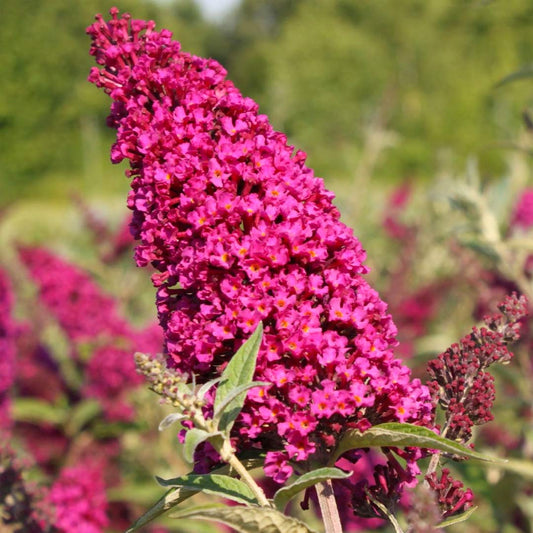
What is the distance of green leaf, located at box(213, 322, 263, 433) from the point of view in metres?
1.07

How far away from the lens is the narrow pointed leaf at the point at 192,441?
1029 mm

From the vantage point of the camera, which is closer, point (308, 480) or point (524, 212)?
point (308, 480)

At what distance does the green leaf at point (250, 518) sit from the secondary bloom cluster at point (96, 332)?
2.49 meters

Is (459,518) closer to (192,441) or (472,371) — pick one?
(472,371)

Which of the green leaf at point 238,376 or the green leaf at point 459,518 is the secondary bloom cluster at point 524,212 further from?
the green leaf at point 238,376

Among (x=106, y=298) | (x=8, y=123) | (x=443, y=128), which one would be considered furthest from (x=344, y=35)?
(x=106, y=298)

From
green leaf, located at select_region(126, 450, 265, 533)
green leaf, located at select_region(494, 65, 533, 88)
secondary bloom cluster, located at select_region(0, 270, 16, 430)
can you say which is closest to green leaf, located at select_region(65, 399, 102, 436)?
secondary bloom cluster, located at select_region(0, 270, 16, 430)

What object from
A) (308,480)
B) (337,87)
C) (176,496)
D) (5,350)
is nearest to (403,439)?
(308,480)

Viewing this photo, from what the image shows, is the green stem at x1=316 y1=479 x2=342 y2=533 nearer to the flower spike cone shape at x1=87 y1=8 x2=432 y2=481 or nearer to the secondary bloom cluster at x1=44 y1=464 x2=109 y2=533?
the flower spike cone shape at x1=87 y1=8 x2=432 y2=481

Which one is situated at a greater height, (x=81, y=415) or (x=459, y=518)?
(x=81, y=415)

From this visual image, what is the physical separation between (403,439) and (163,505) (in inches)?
14.5

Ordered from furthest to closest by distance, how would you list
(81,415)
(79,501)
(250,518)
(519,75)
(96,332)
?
(96,332), (81,415), (79,501), (519,75), (250,518)

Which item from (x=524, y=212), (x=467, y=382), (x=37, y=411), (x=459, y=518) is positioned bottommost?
(x=459, y=518)

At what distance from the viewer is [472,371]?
1200mm
